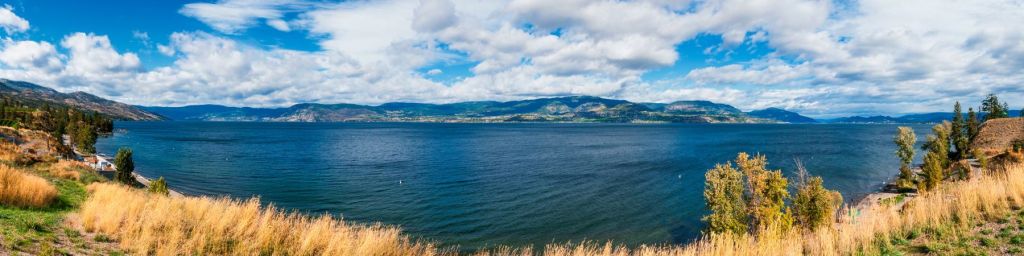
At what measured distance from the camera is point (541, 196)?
2178 inches

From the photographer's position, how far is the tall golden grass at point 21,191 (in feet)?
51.1

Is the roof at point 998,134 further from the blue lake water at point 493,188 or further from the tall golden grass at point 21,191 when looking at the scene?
the tall golden grass at point 21,191

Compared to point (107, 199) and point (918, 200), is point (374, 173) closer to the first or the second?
point (107, 199)

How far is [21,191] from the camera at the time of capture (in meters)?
16.0

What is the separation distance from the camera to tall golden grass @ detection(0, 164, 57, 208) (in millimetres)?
15573

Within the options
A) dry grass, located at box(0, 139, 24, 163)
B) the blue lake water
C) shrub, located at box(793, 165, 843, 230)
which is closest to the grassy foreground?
shrub, located at box(793, 165, 843, 230)

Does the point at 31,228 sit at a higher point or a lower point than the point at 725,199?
higher

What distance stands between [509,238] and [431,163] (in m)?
57.5

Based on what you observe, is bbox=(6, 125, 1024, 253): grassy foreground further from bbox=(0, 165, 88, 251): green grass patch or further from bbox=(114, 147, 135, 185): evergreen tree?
bbox=(114, 147, 135, 185): evergreen tree

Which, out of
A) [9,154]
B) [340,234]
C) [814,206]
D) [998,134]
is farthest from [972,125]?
[9,154]

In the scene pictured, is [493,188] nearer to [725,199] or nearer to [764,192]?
[725,199]

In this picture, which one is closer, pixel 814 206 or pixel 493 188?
pixel 814 206

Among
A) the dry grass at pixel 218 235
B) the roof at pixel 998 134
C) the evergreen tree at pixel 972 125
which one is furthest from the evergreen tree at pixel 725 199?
the evergreen tree at pixel 972 125

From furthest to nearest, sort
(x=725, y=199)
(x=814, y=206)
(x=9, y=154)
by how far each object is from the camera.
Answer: (x=9, y=154), (x=814, y=206), (x=725, y=199)
